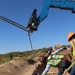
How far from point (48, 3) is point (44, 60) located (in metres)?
8.00

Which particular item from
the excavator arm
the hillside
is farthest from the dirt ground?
the excavator arm

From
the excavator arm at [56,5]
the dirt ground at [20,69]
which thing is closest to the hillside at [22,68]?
the dirt ground at [20,69]

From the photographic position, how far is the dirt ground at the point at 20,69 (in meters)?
18.0

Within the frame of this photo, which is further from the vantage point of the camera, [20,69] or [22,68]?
[22,68]

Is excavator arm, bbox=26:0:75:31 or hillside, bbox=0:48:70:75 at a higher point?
excavator arm, bbox=26:0:75:31

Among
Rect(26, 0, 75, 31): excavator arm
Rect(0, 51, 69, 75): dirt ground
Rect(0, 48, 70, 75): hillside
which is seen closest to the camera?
Rect(26, 0, 75, 31): excavator arm

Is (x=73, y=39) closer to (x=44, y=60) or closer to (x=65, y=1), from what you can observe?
(x=65, y=1)

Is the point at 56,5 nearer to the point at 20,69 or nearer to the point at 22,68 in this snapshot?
the point at 20,69

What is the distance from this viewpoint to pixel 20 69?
72.9ft

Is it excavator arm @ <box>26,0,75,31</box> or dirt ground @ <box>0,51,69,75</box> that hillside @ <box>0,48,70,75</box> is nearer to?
dirt ground @ <box>0,51,69,75</box>

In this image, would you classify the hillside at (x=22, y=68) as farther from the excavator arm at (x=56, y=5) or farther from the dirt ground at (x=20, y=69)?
the excavator arm at (x=56, y=5)

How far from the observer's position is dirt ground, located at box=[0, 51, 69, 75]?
18.0 metres

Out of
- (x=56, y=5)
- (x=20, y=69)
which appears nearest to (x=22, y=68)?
(x=20, y=69)

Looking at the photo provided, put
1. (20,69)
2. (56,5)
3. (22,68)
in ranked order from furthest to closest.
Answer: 1. (22,68)
2. (20,69)
3. (56,5)
